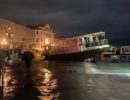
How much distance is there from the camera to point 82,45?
66438 mm

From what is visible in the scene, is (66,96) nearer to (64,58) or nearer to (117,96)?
(117,96)

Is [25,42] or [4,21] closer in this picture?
[4,21]

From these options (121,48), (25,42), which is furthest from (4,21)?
(121,48)

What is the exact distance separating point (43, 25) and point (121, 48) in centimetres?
2563

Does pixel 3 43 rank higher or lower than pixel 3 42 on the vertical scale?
lower

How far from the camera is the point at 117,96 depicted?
47.8ft

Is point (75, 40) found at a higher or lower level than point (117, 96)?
higher

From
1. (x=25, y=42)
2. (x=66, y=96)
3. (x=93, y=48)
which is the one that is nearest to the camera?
(x=66, y=96)

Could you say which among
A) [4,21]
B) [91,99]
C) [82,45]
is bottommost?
[91,99]

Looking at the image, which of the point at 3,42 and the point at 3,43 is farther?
the point at 3,43

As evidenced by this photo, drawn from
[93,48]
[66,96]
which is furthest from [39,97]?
[93,48]

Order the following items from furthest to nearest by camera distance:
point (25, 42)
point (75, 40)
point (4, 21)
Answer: point (25, 42) → point (4, 21) → point (75, 40)

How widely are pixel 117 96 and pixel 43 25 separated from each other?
103876 millimetres

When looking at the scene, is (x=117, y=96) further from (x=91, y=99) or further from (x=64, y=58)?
(x=64, y=58)
